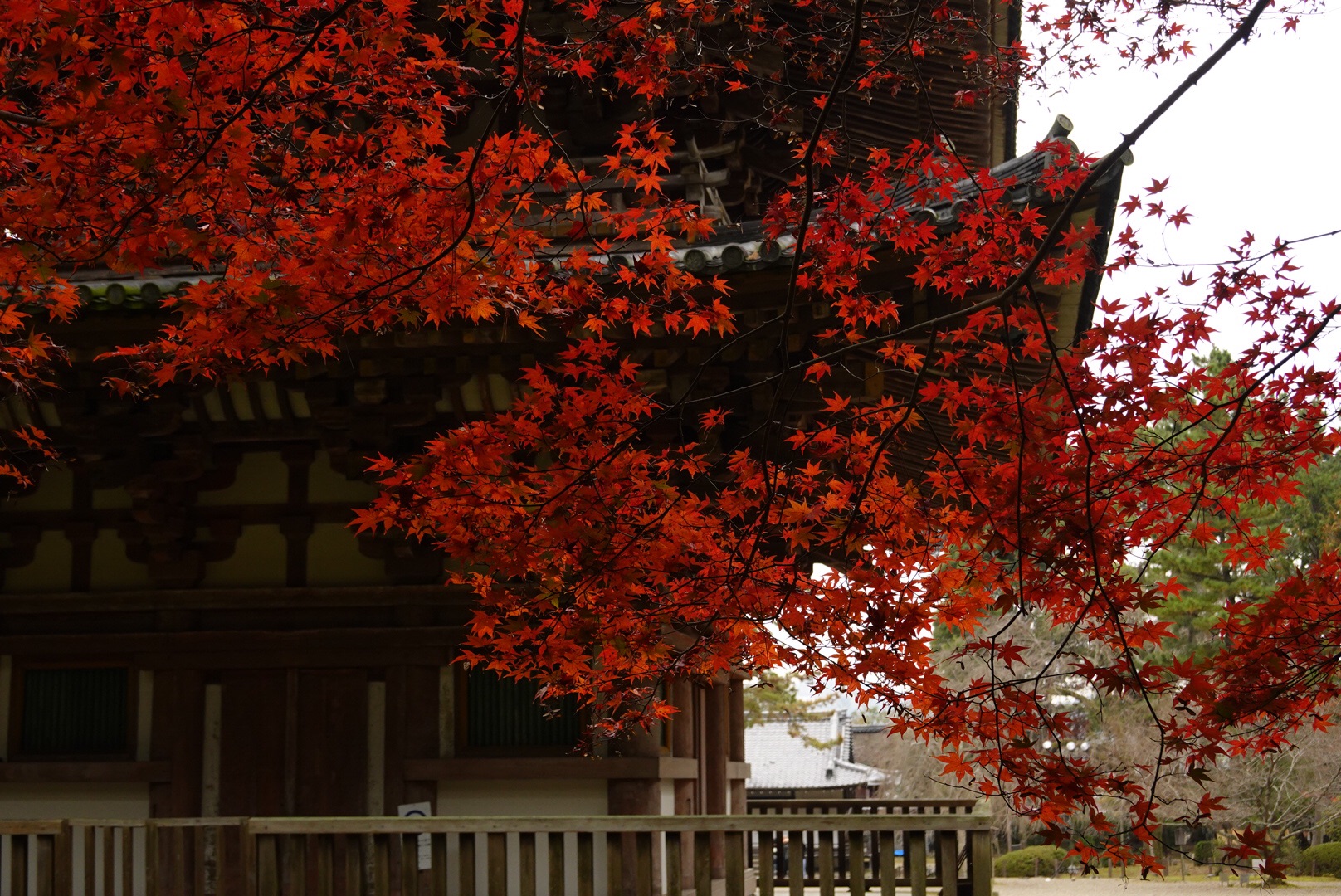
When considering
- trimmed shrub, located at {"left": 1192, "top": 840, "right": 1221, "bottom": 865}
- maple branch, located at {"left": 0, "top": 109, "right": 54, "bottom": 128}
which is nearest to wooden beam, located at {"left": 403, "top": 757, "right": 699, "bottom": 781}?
maple branch, located at {"left": 0, "top": 109, "right": 54, "bottom": 128}

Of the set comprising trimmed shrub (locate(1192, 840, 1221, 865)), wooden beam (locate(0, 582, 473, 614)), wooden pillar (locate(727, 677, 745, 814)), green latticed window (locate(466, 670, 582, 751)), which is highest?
wooden beam (locate(0, 582, 473, 614))

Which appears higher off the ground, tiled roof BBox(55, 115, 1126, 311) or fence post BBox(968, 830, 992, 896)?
tiled roof BBox(55, 115, 1126, 311)

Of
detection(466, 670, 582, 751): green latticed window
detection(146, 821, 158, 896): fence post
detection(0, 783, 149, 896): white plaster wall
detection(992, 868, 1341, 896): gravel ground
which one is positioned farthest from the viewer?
detection(992, 868, 1341, 896): gravel ground

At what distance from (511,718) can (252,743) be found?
166 centimetres

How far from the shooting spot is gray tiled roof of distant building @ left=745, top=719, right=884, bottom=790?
36.2 metres

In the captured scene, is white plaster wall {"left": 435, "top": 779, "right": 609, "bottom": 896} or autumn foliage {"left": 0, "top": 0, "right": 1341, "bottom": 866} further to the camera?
white plaster wall {"left": 435, "top": 779, "right": 609, "bottom": 896}

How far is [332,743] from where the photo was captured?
764cm

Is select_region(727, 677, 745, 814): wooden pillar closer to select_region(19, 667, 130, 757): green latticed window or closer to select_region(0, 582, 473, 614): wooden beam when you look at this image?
select_region(0, 582, 473, 614): wooden beam

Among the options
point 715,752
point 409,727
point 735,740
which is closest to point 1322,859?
point 735,740

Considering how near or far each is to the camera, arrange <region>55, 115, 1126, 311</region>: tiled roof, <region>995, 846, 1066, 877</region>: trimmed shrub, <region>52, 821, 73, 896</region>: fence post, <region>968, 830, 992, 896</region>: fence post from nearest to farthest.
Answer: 1. <region>55, 115, 1126, 311</region>: tiled roof
2. <region>968, 830, 992, 896</region>: fence post
3. <region>52, 821, 73, 896</region>: fence post
4. <region>995, 846, 1066, 877</region>: trimmed shrub

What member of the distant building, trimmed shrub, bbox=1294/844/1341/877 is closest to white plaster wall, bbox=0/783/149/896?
the distant building

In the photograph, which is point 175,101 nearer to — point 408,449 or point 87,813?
point 408,449

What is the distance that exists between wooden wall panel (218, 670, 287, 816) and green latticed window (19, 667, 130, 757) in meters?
0.72

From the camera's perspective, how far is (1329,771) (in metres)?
27.1
